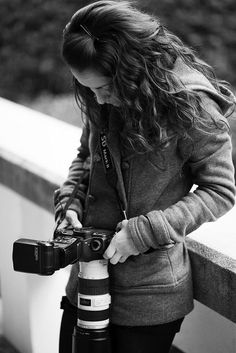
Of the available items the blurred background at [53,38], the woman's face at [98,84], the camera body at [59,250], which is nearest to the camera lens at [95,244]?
the camera body at [59,250]

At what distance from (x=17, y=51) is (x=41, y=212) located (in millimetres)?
4602

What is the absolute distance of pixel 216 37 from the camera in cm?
730

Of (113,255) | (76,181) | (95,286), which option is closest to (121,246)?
(113,255)

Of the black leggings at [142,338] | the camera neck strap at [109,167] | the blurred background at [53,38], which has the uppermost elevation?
the camera neck strap at [109,167]

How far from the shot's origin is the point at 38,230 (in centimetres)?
376

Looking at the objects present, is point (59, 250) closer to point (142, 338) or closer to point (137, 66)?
point (142, 338)

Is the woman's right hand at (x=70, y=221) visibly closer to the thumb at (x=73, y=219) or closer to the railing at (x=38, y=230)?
the thumb at (x=73, y=219)

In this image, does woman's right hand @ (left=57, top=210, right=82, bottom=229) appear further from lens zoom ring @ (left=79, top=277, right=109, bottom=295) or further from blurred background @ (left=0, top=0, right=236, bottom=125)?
blurred background @ (left=0, top=0, right=236, bottom=125)

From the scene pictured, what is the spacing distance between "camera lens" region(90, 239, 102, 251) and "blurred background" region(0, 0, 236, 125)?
4.13 meters

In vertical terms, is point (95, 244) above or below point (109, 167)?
below

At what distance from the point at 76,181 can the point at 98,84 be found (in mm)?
497

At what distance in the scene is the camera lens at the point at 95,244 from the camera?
8.71ft

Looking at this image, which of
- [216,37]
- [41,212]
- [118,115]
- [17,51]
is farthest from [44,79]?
[118,115]

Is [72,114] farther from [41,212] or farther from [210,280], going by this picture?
[210,280]
